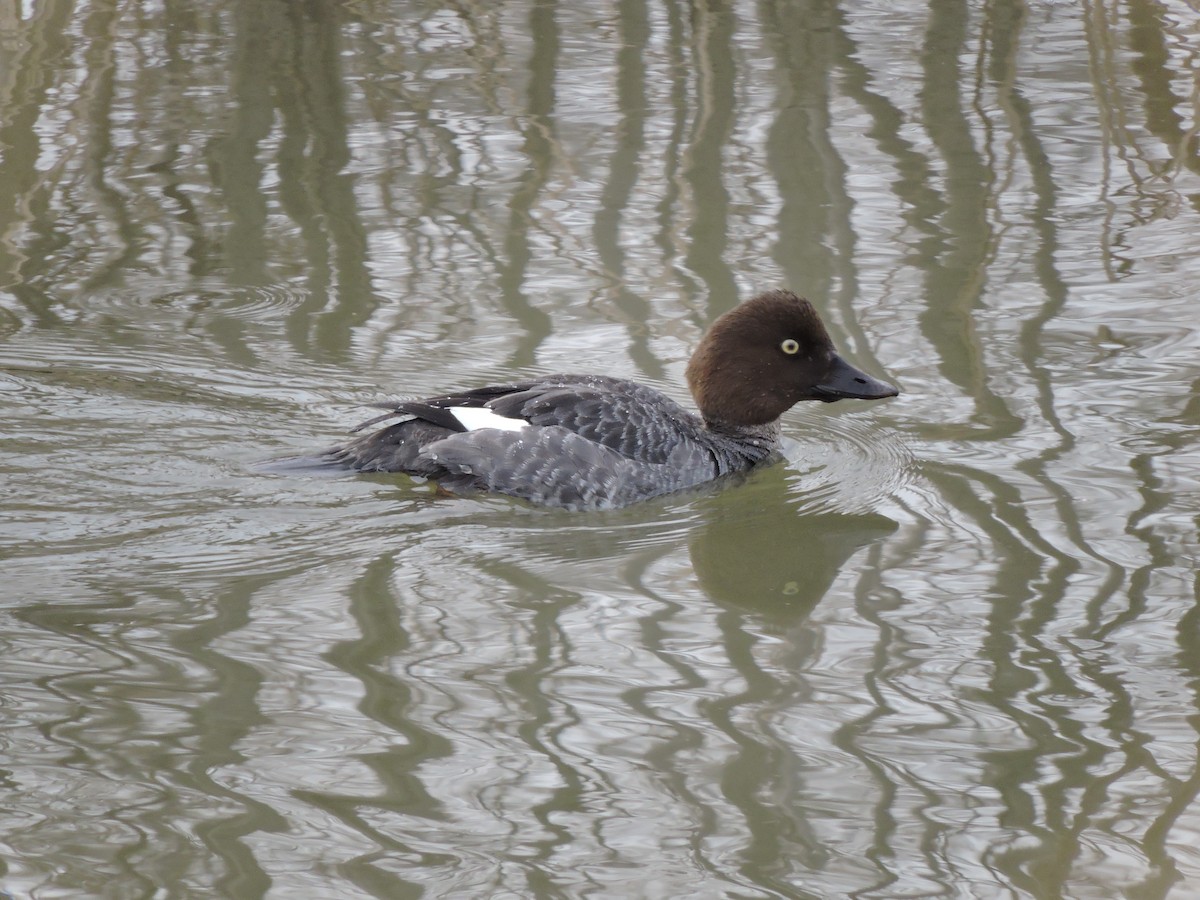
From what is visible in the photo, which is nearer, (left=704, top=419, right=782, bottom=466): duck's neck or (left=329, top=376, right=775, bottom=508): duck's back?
(left=329, top=376, right=775, bottom=508): duck's back

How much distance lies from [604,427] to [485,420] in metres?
0.49

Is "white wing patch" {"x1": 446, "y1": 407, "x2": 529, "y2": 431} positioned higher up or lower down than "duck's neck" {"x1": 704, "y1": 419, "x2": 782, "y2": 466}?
higher up

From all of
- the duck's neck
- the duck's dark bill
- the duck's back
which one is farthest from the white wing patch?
the duck's dark bill

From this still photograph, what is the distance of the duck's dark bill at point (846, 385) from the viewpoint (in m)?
6.76

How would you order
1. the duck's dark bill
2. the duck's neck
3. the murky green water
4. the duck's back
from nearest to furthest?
the murky green water, the duck's back, the duck's dark bill, the duck's neck

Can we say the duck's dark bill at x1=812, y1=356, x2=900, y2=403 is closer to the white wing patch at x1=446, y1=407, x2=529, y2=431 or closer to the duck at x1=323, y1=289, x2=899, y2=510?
the duck at x1=323, y1=289, x2=899, y2=510

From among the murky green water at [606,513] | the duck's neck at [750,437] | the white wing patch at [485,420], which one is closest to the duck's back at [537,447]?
the white wing patch at [485,420]

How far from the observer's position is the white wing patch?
644 centimetres

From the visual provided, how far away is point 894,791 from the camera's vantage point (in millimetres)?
4211

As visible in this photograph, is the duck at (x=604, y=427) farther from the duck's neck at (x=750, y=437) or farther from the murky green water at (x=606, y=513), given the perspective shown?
the murky green water at (x=606, y=513)

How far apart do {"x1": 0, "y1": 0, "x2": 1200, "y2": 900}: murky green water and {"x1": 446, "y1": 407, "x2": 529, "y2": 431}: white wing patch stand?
32 centimetres

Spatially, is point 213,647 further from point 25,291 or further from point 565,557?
point 25,291

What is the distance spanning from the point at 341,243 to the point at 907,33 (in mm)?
5316

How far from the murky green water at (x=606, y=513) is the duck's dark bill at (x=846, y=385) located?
0.28 metres
